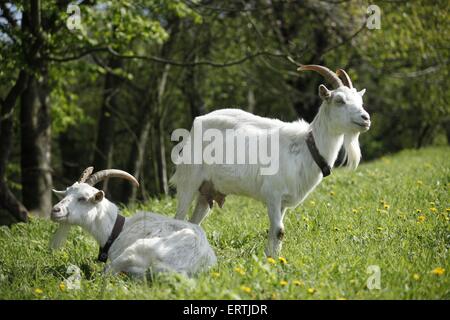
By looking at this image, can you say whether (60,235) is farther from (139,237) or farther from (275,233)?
(275,233)

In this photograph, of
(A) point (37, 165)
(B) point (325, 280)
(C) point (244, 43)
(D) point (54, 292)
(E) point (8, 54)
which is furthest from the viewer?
(C) point (244, 43)

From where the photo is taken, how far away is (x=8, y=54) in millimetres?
8344

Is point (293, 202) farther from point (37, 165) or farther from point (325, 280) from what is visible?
point (37, 165)

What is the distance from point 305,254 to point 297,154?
1003 millimetres

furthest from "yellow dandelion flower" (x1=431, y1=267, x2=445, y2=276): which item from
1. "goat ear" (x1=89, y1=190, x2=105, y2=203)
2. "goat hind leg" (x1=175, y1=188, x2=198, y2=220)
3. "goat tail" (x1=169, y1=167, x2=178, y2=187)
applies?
"goat tail" (x1=169, y1=167, x2=178, y2=187)

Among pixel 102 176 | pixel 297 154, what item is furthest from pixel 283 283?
pixel 102 176

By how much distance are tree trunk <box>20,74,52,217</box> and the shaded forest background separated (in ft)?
0.06

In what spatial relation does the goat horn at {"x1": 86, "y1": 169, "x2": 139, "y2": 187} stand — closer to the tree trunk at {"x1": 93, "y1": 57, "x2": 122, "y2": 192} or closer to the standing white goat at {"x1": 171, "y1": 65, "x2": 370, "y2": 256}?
the standing white goat at {"x1": 171, "y1": 65, "x2": 370, "y2": 256}

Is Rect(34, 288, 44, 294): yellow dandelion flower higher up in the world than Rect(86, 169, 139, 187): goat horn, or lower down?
lower down

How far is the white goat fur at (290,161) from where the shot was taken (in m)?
5.42

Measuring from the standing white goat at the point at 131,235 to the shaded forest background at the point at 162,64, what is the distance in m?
3.61

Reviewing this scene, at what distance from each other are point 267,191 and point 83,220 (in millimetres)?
1722

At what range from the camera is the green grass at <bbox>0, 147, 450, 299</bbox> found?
4.09 m
